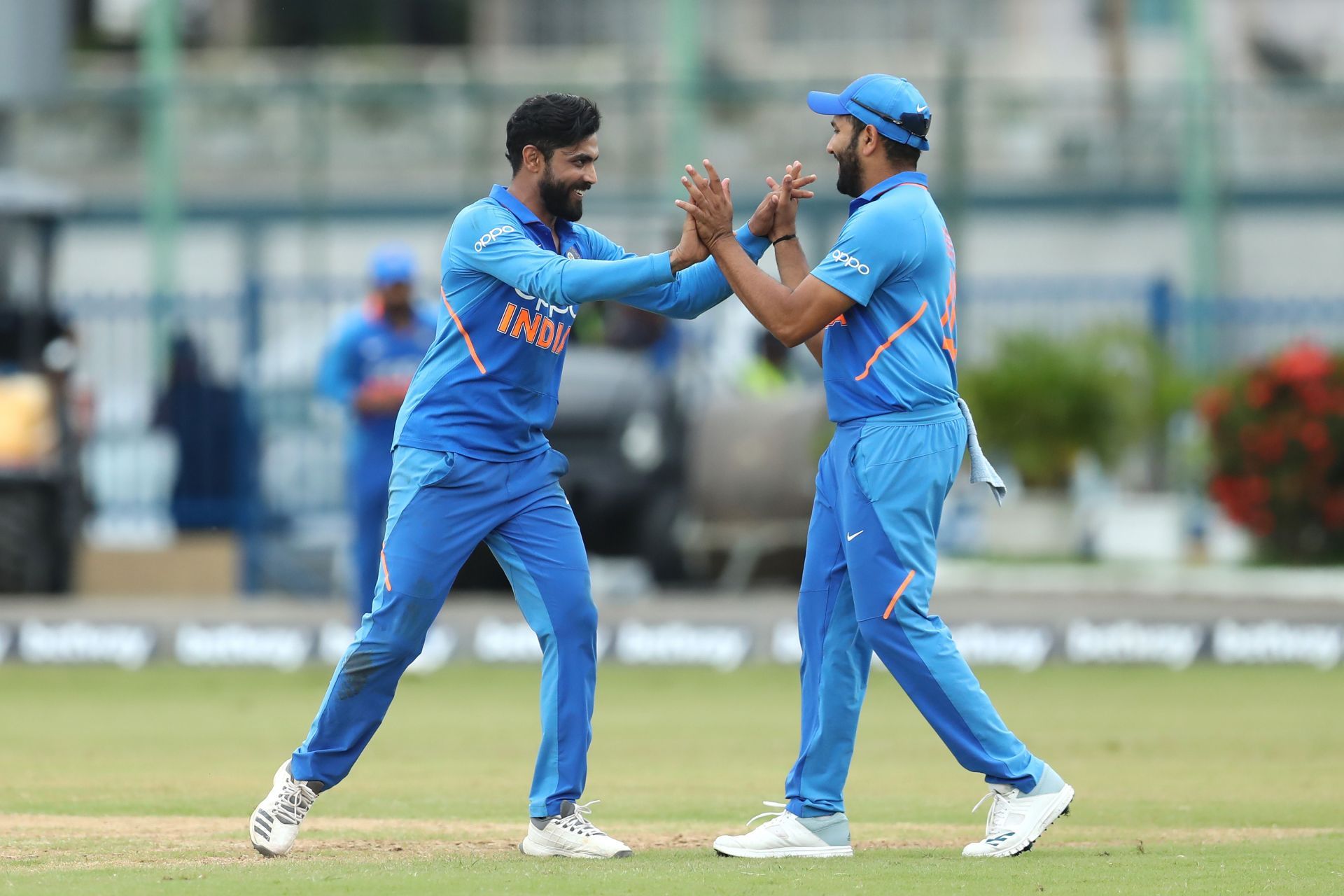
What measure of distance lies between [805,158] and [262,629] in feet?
42.0

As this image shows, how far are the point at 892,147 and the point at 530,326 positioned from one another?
1.30 metres

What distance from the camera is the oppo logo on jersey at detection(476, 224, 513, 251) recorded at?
7.12 m

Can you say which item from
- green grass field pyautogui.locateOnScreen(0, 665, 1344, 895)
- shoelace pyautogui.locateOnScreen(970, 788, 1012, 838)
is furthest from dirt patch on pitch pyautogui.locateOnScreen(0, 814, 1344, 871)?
shoelace pyautogui.locateOnScreen(970, 788, 1012, 838)

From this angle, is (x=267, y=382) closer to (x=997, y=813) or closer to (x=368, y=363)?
(x=368, y=363)

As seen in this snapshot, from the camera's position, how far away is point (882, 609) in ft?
22.9

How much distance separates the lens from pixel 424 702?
12617 mm

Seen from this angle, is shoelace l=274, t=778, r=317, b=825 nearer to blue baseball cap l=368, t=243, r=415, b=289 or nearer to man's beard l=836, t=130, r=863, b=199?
man's beard l=836, t=130, r=863, b=199

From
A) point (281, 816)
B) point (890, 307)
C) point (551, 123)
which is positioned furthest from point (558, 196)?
point (281, 816)

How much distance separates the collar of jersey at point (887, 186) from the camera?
23.7 ft

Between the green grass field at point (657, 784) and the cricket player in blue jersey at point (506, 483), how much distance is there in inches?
13.3

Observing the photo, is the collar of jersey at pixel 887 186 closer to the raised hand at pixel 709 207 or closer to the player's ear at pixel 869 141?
the player's ear at pixel 869 141

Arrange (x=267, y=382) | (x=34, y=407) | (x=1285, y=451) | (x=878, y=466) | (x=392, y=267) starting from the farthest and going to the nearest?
(x=267, y=382)
(x=34, y=407)
(x=1285, y=451)
(x=392, y=267)
(x=878, y=466)

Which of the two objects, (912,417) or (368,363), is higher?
(912,417)

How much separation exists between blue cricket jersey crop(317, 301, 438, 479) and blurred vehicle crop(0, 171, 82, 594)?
350cm
